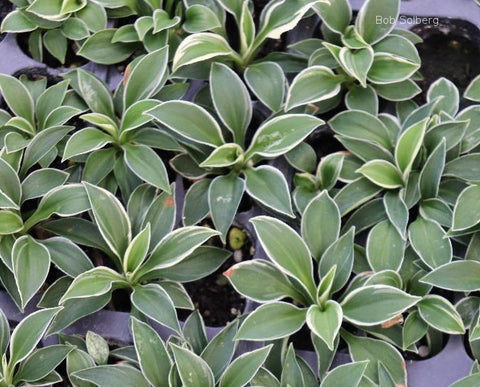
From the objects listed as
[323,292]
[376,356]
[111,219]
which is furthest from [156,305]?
[376,356]

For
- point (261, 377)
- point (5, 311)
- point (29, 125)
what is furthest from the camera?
point (29, 125)

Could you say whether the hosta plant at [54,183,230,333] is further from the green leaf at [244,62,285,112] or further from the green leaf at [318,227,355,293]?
the green leaf at [244,62,285,112]

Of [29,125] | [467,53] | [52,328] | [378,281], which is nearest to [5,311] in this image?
[52,328]

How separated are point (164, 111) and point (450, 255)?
63 cm

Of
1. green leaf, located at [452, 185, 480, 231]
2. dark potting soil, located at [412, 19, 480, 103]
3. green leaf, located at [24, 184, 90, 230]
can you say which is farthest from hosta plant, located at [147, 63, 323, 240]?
dark potting soil, located at [412, 19, 480, 103]

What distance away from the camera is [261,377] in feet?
3.46

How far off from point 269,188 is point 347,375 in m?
0.39

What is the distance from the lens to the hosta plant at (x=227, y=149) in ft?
3.89

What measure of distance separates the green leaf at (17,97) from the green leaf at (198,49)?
0.35m

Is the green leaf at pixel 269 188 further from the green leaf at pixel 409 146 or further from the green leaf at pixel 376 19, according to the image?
the green leaf at pixel 376 19

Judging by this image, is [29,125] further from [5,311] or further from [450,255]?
[450,255]

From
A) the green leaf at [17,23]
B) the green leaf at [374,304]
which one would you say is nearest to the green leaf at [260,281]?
the green leaf at [374,304]

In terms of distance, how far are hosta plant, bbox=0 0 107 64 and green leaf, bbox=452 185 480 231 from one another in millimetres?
901

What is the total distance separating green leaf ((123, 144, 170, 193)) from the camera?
119cm
